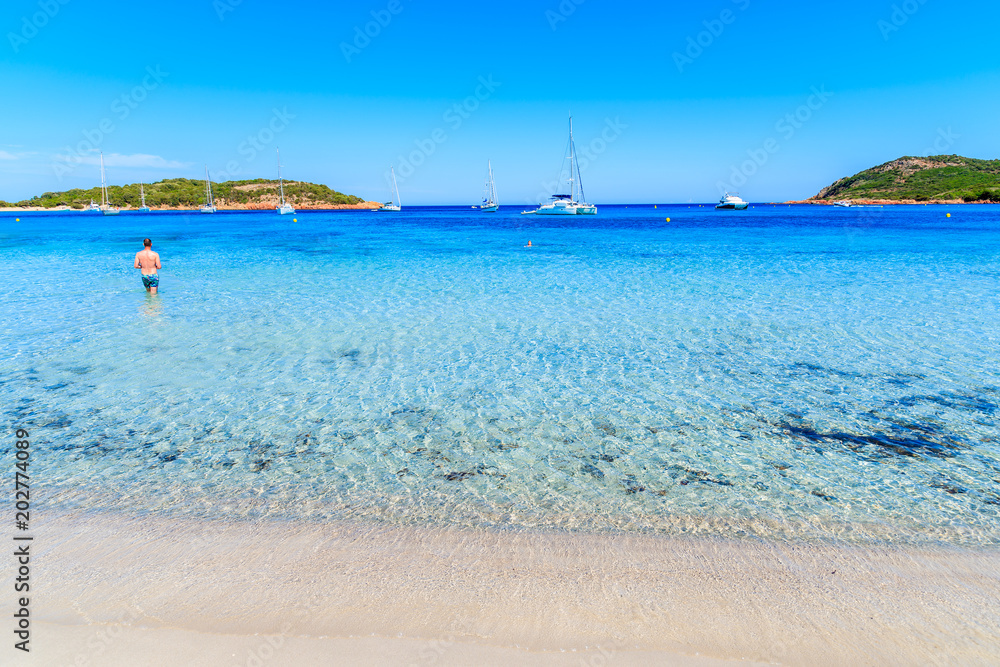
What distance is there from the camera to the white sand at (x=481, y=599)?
336cm

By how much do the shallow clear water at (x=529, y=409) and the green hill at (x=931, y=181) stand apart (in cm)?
16926

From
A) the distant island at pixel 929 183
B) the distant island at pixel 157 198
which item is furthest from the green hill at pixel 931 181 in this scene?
the distant island at pixel 157 198

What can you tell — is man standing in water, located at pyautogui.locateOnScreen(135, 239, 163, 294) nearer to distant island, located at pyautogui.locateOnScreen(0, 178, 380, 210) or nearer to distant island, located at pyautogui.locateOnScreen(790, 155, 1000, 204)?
distant island, located at pyautogui.locateOnScreen(790, 155, 1000, 204)

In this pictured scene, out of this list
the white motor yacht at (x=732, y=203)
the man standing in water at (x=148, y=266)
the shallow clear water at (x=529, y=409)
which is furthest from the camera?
the white motor yacht at (x=732, y=203)

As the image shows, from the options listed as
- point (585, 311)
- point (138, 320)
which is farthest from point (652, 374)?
point (138, 320)

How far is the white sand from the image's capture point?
11.0 feet

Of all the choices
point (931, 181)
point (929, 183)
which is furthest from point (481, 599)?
point (931, 181)

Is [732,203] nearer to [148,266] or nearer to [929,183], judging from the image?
[929,183]

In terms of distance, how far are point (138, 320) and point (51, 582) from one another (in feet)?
36.8

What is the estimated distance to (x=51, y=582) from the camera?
4.02m

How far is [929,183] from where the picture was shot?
162875 millimetres

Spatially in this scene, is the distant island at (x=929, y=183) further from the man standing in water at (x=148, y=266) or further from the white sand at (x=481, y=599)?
the white sand at (x=481, y=599)

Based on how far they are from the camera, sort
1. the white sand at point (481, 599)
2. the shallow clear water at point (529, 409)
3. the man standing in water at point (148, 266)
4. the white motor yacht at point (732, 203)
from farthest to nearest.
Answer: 1. the white motor yacht at point (732, 203)
2. the man standing in water at point (148, 266)
3. the shallow clear water at point (529, 409)
4. the white sand at point (481, 599)

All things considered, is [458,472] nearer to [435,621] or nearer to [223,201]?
[435,621]
